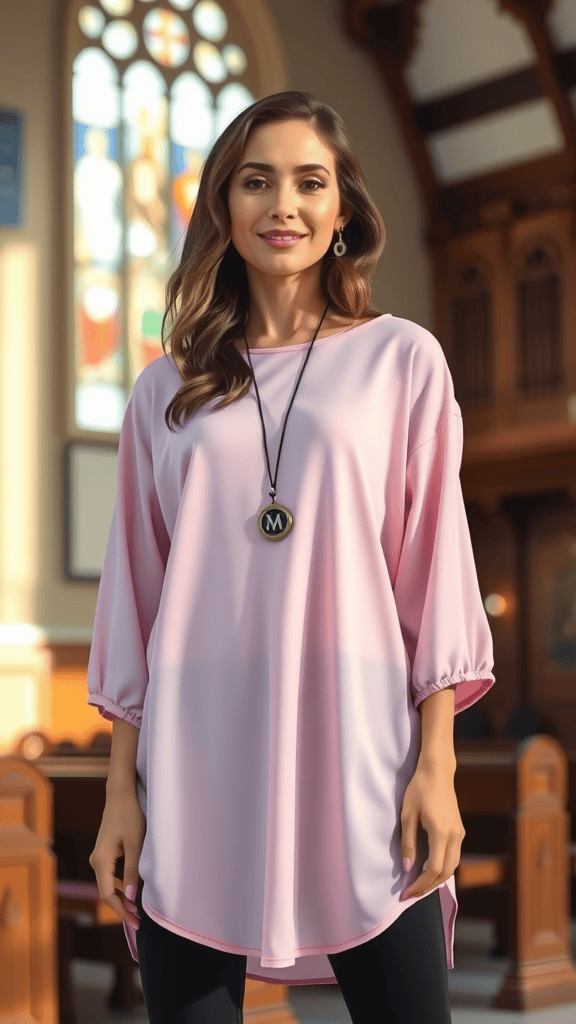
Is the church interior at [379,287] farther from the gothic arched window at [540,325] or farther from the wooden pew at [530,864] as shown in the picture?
the wooden pew at [530,864]

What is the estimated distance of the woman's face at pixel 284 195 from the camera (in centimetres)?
165

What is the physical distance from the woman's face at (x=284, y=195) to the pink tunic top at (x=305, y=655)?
0.43 feet

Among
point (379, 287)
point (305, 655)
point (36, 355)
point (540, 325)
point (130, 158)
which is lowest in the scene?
point (305, 655)

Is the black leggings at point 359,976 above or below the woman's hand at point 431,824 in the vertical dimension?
below

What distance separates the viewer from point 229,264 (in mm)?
1777

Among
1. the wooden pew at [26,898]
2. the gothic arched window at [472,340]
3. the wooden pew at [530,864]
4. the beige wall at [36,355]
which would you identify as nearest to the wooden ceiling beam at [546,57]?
the gothic arched window at [472,340]

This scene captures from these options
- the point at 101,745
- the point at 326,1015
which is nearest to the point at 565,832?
the point at 326,1015

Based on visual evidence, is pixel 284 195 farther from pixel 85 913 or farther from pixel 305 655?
pixel 85 913

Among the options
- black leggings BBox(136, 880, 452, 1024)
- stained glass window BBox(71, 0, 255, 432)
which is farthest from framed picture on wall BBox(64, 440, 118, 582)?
black leggings BBox(136, 880, 452, 1024)

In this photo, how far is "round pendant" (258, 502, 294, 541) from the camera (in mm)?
1554

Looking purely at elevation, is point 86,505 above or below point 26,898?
above

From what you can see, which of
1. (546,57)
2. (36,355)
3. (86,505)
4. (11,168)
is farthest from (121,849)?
(546,57)

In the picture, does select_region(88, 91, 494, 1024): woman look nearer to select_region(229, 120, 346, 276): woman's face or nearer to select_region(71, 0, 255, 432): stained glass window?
select_region(229, 120, 346, 276): woman's face

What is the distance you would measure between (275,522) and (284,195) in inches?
15.6
